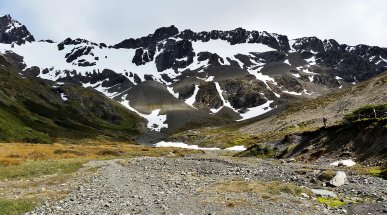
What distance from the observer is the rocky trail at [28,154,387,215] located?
93.2 ft

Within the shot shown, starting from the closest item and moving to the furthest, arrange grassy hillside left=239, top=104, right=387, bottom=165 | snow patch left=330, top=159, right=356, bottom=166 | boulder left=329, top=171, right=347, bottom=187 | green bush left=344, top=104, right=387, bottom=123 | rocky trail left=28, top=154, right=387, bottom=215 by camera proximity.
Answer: rocky trail left=28, top=154, right=387, bottom=215 → boulder left=329, top=171, right=347, bottom=187 → snow patch left=330, top=159, right=356, bottom=166 → grassy hillside left=239, top=104, right=387, bottom=165 → green bush left=344, top=104, right=387, bottom=123

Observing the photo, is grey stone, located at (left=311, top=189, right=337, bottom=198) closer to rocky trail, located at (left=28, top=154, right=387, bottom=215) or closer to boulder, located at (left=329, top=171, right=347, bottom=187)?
rocky trail, located at (left=28, top=154, right=387, bottom=215)

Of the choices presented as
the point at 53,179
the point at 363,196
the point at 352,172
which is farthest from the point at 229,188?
the point at 53,179

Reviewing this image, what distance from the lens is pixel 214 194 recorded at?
34.1 meters

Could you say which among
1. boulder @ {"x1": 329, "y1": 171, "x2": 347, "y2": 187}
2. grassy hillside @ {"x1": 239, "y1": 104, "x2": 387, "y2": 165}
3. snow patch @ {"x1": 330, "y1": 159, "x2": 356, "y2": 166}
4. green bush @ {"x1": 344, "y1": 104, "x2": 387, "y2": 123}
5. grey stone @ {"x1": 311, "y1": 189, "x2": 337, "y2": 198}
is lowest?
grey stone @ {"x1": 311, "y1": 189, "x2": 337, "y2": 198}

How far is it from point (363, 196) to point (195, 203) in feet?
41.1

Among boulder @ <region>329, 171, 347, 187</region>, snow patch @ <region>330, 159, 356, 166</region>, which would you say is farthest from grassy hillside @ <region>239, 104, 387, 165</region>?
boulder @ <region>329, 171, 347, 187</region>

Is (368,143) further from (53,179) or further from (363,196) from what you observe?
(53,179)

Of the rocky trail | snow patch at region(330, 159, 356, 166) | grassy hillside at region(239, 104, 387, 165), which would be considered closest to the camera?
the rocky trail

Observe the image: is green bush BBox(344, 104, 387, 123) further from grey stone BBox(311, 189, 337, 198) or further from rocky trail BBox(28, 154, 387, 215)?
grey stone BBox(311, 189, 337, 198)

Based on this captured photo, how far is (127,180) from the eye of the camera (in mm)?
43469

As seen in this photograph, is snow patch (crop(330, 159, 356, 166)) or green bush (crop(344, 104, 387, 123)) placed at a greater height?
green bush (crop(344, 104, 387, 123))

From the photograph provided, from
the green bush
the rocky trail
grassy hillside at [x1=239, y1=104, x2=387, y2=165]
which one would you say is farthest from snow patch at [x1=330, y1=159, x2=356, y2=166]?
the green bush

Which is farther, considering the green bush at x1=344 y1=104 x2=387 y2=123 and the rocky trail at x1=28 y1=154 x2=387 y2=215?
the green bush at x1=344 y1=104 x2=387 y2=123
